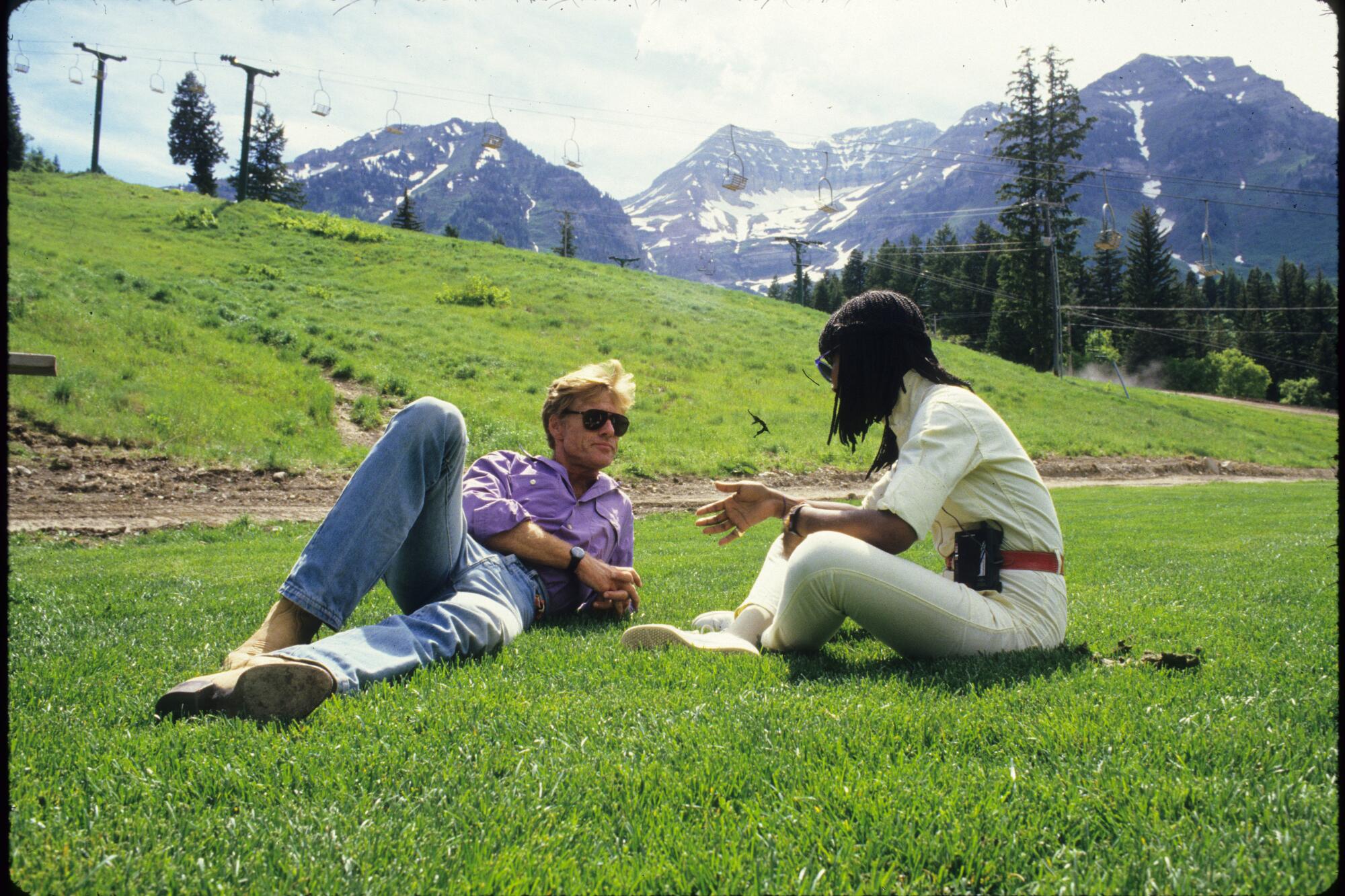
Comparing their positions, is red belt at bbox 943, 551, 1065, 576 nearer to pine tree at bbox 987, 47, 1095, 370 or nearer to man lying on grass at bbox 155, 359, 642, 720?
man lying on grass at bbox 155, 359, 642, 720

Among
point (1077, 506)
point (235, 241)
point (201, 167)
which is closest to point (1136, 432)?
point (1077, 506)

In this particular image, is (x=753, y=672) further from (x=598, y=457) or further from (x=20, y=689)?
(x=20, y=689)

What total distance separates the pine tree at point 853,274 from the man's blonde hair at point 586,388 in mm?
69880

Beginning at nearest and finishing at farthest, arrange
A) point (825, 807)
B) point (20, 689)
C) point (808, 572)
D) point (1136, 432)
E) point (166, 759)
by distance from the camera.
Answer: point (825, 807), point (166, 759), point (20, 689), point (808, 572), point (1136, 432)

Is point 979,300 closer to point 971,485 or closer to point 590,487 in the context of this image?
point 590,487

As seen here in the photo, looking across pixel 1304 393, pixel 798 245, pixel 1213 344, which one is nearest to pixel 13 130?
pixel 798 245

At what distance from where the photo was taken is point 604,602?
4.37m

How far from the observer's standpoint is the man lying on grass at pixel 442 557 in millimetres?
2668

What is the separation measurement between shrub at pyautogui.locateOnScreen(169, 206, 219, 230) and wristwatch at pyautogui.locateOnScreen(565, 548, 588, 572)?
36164 mm

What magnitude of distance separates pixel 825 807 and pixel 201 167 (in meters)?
89.1

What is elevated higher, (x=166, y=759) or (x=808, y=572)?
(x=808, y=572)

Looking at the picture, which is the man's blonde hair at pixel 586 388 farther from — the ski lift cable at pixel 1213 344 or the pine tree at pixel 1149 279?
the pine tree at pixel 1149 279

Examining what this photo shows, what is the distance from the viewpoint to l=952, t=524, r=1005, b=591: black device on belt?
3.25 metres

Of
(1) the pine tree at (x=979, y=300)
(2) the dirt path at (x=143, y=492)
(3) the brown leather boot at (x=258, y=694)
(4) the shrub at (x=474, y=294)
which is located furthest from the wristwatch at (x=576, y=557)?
(1) the pine tree at (x=979, y=300)
